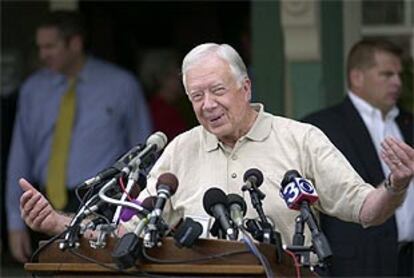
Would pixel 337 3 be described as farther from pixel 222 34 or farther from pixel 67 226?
pixel 67 226

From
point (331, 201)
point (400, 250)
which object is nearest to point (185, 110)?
point (400, 250)

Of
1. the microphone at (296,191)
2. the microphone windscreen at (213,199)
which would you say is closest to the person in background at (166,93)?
the microphone at (296,191)

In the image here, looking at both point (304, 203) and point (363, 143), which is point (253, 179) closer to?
point (304, 203)

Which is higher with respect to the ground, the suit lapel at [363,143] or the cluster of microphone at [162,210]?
the cluster of microphone at [162,210]

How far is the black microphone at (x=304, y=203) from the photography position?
4.87 m

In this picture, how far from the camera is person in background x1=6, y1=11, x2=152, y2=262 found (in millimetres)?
8727

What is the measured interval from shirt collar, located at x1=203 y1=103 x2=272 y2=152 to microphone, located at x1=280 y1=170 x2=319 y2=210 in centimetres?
52

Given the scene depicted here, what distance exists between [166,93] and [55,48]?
1.72 metres

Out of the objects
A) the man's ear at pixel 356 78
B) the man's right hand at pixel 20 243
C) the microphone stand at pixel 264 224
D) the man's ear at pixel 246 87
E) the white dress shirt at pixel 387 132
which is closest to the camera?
the microphone stand at pixel 264 224

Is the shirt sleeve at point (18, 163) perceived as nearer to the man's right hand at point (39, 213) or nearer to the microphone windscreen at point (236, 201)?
the man's right hand at point (39, 213)

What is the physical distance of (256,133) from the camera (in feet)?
18.1

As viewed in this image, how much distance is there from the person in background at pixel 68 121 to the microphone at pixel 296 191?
147 inches

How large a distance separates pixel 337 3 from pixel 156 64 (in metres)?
2.17

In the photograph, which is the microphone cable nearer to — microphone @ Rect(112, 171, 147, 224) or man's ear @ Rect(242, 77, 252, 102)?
microphone @ Rect(112, 171, 147, 224)
